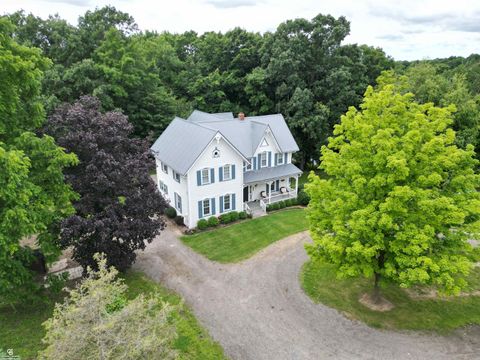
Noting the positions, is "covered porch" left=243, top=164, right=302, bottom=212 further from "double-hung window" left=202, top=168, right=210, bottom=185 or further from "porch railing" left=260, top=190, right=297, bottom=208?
"double-hung window" left=202, top=168, right=210, bottom=185

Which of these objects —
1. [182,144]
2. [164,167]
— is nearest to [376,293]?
[182,144]

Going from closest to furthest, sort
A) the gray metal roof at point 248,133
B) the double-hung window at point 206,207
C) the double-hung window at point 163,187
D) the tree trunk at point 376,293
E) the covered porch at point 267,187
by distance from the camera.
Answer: the tree trunk at point 376,293 < the double-hung window at point 206,207 < the gray metal roof at point 248,133 < the covered porch at point 267,187 < the double-hung window at point 163,187

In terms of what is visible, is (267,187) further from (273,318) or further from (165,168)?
(273,318)

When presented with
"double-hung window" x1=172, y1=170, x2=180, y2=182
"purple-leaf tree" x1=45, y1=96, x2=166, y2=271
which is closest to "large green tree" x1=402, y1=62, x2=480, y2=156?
"double-hung window" x1=172, y1=170, x2=180, y2=182

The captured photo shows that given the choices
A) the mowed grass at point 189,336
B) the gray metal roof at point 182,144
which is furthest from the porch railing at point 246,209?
the mowed grass at point 189,336

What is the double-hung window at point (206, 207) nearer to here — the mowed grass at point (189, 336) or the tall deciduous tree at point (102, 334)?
the mowed grass at point (189, 336)
